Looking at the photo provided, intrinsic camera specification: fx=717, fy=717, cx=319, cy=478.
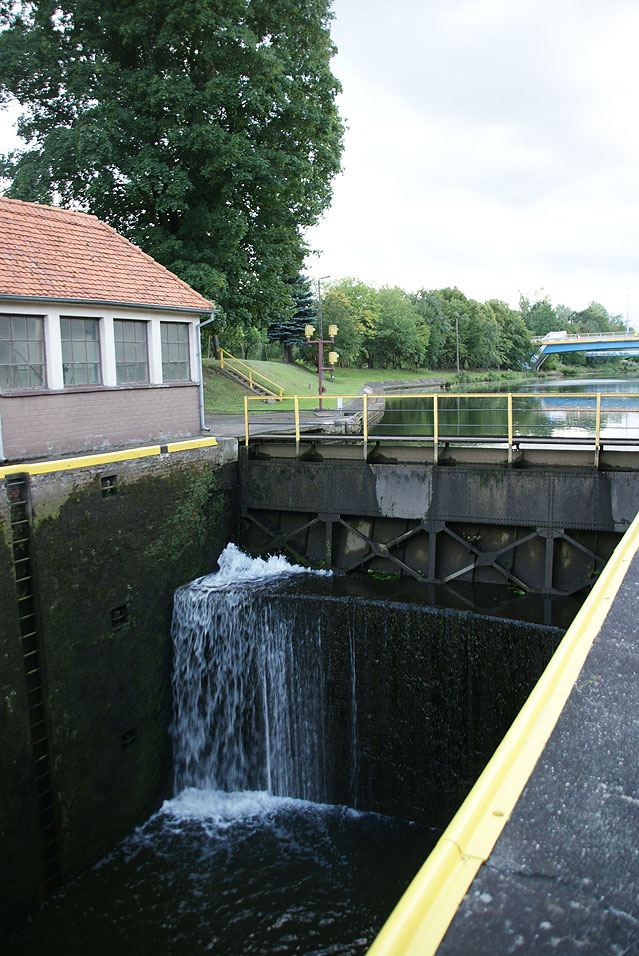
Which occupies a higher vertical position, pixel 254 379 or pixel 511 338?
pixel 511 338

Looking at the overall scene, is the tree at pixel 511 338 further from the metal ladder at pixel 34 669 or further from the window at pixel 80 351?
the metal ladder at pixel 34 669

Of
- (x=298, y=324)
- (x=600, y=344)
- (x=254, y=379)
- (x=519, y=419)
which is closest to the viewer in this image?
(x=519, y=419)

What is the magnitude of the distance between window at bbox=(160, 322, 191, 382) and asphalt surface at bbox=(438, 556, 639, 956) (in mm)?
10733

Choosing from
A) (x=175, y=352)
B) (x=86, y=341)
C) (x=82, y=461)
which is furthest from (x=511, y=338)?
(x=82, y=461)

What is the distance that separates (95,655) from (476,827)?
7.54 m

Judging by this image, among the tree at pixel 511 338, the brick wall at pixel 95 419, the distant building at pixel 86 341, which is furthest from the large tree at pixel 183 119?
the tree at pixel 511 338

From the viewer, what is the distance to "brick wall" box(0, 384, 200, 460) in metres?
9.95

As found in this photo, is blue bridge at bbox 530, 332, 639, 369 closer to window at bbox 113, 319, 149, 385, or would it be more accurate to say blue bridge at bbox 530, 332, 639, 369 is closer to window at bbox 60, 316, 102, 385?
window at bbox 113, 319, 149, 385

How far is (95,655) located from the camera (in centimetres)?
871

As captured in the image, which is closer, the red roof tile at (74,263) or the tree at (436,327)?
the red roof tile at (74,263)

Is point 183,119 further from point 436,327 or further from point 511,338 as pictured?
point 511,338

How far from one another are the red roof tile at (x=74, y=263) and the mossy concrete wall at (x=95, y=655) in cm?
A: 299

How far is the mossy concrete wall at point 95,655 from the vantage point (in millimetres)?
7688

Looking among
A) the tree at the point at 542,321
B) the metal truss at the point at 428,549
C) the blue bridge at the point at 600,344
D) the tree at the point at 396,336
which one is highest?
the tree at the point at 542,321
